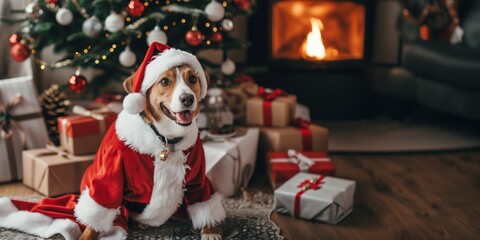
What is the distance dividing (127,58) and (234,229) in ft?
3.00

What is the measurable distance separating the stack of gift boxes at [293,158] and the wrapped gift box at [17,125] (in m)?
0.86

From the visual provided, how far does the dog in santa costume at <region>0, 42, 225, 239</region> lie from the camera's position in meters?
1.84

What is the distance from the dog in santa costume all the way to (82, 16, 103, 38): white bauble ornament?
729 mm

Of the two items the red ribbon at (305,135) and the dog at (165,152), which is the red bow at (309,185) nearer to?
the dog at (165,152)

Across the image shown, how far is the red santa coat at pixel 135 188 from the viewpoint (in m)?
1.87

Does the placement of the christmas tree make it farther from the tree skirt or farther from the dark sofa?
the dark sofa

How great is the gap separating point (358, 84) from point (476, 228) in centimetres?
160

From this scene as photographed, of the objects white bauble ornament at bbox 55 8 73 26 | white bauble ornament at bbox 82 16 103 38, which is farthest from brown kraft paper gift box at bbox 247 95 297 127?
white bauble ornament at bbox 55 8 73 26

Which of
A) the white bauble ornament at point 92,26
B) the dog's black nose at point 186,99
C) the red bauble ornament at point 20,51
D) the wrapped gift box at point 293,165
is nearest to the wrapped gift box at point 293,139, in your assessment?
the wrapped gift box at point 293,165

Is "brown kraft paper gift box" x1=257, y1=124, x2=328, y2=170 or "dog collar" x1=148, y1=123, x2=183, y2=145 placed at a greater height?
"dog collar" x1=148, y1=123, x2=183, y2=145

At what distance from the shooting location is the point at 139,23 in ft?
8.54

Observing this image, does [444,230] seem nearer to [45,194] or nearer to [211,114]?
[211,114]

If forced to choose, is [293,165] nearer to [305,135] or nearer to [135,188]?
[305,135]

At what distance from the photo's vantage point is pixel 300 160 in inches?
98.0
